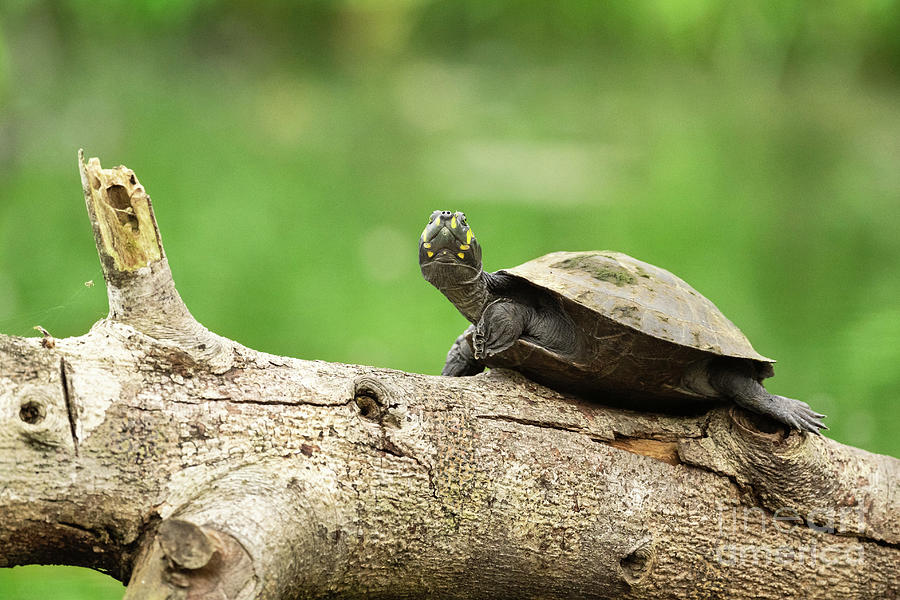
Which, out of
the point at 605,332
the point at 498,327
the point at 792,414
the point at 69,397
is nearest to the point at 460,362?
the point at 498,327

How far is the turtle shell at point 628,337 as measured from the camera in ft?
4.58

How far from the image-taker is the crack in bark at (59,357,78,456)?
109cm

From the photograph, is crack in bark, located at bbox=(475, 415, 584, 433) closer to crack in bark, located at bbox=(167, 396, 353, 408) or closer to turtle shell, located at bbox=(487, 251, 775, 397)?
turtle shell, located at bbox=(487, 251, 775, 397)

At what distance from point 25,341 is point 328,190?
4.49 m

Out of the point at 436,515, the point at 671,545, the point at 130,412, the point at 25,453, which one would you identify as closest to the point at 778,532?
the point at 671,545

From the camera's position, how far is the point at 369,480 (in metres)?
1.22

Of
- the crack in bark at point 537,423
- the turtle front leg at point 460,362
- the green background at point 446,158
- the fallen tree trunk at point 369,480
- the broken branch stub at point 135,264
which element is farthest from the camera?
the green background at point 446,158

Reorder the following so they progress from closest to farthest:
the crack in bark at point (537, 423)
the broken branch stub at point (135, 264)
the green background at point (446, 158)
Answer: the broken branch stub at point (135, 264) < the crack in bark at point (537, 423) < the green background at point (446, 158)

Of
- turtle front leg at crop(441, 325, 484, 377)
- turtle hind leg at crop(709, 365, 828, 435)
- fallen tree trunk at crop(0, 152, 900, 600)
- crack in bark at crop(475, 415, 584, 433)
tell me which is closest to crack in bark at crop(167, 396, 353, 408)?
fallen tree trunk at crop(0, 152, 900, 600)

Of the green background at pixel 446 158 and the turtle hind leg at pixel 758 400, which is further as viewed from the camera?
the green background at pixel 446 158

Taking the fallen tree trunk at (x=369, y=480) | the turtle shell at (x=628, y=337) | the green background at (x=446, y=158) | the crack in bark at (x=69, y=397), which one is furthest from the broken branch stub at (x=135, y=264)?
the turtle shell at (x=628, y=337)

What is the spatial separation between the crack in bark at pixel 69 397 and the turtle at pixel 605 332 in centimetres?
56

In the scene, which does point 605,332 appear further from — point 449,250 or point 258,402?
point 258,402

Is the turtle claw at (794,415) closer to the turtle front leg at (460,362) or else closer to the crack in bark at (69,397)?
the turtle front leg at (460,362)
